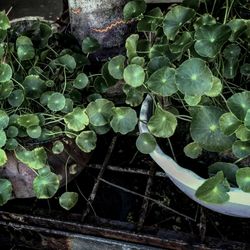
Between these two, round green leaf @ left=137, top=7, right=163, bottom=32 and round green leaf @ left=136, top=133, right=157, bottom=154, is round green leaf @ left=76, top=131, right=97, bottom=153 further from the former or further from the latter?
round green leaf @ left=137, top=7, right=163, bottom=32

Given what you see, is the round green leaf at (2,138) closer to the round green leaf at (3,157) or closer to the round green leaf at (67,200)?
the round green leaf at (3,157)

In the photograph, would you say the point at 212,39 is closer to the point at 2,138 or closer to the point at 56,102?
the point at 56,102

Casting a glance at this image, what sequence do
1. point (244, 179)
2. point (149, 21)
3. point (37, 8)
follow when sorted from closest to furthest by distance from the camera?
point (244, 179) → point (149, 21) → point (37, 8)

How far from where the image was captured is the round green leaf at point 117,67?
4.50ft

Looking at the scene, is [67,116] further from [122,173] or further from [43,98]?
[122,173]

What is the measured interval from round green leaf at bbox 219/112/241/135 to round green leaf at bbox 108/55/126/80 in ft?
0.98

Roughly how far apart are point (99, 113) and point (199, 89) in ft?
1.01

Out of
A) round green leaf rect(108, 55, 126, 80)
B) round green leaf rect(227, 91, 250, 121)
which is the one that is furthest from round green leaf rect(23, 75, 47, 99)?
round green leaf rect(227, 91, 250, 121)

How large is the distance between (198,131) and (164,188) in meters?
0.41

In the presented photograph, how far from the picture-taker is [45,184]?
1407 mm

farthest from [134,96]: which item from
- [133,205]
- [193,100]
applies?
[133,205]

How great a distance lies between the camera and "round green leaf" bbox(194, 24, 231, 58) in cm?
123

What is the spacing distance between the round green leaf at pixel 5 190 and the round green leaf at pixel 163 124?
0.41m

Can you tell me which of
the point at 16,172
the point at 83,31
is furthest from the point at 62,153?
the point at 83,31
